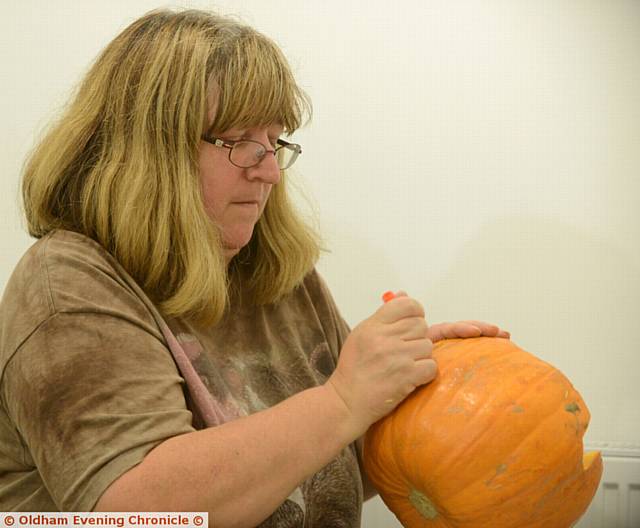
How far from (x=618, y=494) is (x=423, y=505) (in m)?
1.06

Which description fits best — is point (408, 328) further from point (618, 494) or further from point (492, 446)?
point (618, 494)

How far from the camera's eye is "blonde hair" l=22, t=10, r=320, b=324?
112 centimetres

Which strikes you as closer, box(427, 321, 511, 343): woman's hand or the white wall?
box(427, 321, 511, 343): woman's hand

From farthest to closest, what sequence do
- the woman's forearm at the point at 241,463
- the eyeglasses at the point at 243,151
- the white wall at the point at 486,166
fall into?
1. the white wall at the point at 486,166
2. the eyeglasses at the point at 243,151
3. the woman's forearm at the point at 241,463

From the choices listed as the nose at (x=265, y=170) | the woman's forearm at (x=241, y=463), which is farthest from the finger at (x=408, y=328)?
the nose at (x=265, y=170)

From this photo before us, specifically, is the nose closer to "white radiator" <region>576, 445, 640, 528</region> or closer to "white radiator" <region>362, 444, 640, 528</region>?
"white radiator" <region>362, 444, 640, 528</region>

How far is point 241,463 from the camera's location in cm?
95

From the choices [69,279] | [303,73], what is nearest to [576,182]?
[303,73]

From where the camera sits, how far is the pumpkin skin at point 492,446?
1.00 metres

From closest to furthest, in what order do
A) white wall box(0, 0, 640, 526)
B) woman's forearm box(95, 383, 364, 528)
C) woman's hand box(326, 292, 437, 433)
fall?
woman's forearm box(95, 383, 364, 528) → woman's hand box(326, 292, 437, 433) → white wall box(0, 0, 640, 526)

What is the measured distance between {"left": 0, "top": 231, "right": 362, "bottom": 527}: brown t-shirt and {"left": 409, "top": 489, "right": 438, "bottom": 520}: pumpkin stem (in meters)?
0.20

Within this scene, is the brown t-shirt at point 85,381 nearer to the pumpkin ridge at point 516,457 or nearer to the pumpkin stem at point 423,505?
the pumpkin stem at point 423,505

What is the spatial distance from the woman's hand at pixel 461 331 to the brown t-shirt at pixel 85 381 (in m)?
0.30

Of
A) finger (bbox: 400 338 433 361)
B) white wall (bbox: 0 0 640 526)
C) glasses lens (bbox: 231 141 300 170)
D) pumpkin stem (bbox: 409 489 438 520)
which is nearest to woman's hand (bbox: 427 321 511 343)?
finger (bbox: 400 338 433 361)
